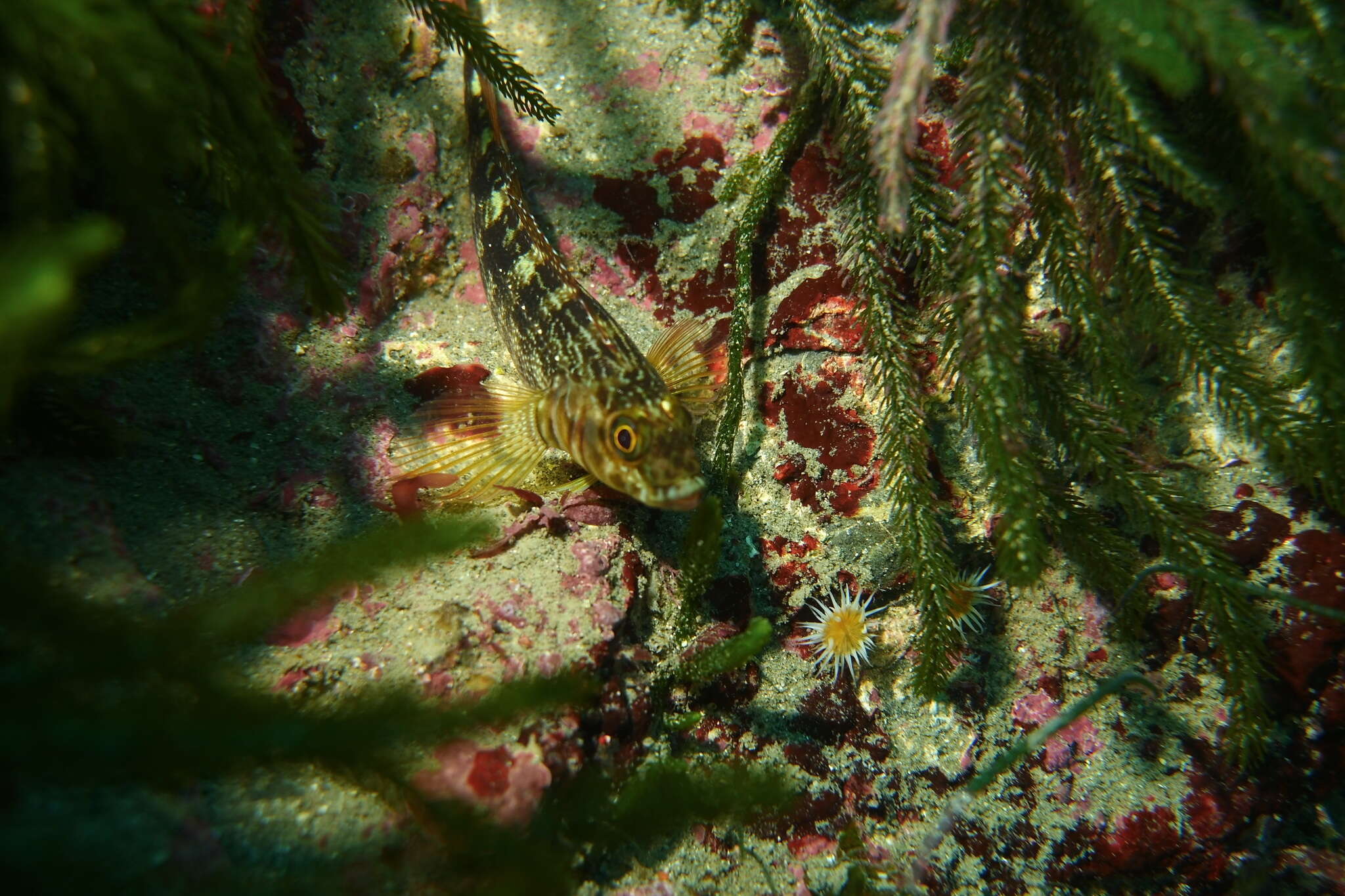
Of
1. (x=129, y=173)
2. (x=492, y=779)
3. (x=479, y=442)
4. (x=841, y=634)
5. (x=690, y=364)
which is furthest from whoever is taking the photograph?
(x=690, y=364)

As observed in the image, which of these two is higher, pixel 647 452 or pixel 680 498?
pixel 647 452

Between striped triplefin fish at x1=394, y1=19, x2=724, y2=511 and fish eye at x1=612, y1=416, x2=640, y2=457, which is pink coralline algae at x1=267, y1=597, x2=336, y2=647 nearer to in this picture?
striped triplefin fish at x1=394, y1=19, x2=724, y2=511

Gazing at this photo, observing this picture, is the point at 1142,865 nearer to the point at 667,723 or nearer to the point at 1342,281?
the point at 667,723

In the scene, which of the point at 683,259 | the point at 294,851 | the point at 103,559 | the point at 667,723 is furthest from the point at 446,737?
the point at 683,259

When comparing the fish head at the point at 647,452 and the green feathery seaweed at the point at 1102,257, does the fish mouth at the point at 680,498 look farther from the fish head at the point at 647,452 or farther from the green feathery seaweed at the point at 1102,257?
the green feathery seaweed at the point at 1102,257

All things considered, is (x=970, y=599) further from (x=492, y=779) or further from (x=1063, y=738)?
(x=492, y=779)

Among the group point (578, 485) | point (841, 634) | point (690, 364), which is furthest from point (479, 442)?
point (841, 634)

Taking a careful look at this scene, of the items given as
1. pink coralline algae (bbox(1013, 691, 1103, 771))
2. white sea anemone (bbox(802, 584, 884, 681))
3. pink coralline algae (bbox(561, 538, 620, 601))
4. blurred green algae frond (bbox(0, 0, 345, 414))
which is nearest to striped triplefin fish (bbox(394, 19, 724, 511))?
pink coralline algae (bbox(561, 538, 620, 601))

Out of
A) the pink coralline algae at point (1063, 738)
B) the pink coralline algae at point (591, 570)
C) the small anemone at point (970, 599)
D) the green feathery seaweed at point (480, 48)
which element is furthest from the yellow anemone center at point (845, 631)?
the green feathery seaweed at point (480, 48)
